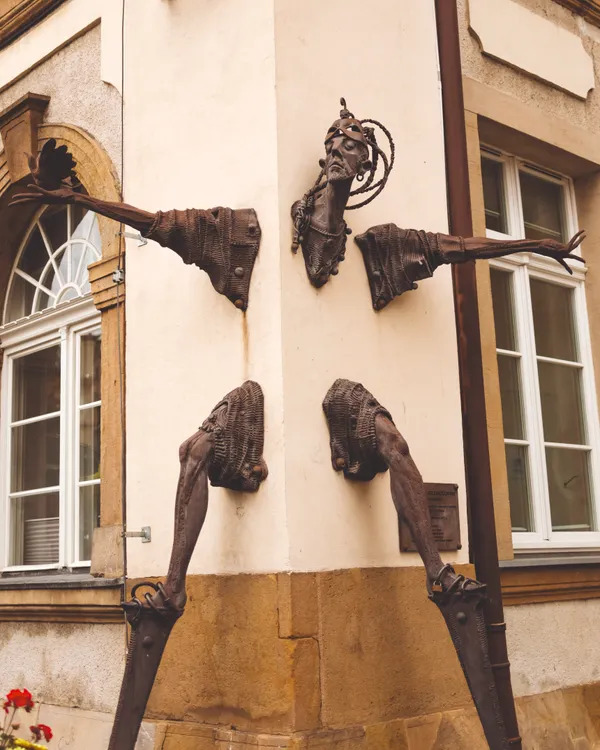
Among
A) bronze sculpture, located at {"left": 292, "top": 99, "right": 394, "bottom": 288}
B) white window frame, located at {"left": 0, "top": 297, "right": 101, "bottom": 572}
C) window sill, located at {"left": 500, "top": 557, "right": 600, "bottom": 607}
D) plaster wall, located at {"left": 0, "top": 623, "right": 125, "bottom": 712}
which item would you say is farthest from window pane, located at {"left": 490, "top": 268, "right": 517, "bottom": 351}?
plaster wall, located at {"left": 0, "top": 623, "right": 125, "bottom": 712}

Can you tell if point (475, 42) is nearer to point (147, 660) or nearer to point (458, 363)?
point (458, 363)

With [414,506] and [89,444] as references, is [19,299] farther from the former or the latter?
[414,506]

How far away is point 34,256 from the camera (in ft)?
22.8

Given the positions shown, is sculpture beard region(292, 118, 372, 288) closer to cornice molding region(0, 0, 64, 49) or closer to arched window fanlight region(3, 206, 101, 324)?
arched window fanlight region(3, 206, 101, 324)

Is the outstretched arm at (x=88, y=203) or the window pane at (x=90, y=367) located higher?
the outstretched arm at (x=88, y=203)

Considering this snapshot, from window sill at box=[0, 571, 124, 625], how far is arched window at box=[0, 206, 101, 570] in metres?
0.31

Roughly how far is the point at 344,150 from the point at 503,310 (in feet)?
6.63

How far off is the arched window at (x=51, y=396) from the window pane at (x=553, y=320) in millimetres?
2487

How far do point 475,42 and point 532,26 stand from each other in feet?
1.82

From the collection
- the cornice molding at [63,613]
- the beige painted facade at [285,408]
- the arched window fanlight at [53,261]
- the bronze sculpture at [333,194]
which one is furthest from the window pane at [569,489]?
the arched window fanlight at [53,261]

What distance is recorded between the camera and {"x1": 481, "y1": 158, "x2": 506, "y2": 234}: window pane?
6.21 m

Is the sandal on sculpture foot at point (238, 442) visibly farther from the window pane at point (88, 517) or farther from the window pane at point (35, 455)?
the window pane at point (35, 455)

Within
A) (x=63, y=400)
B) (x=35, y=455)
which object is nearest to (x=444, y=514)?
(x=63, y=400)

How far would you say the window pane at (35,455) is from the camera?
21.3 ft
